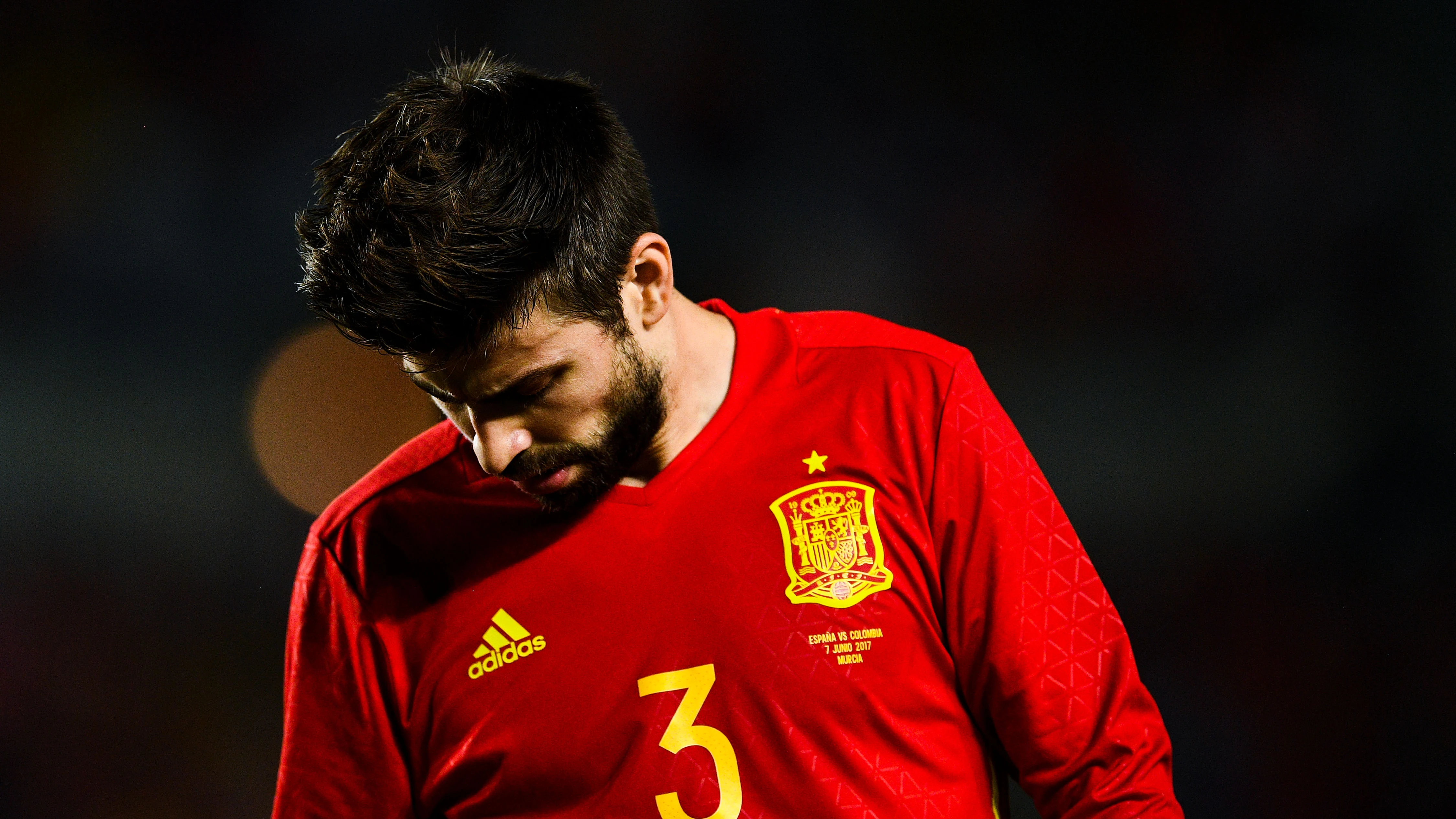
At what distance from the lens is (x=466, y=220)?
0.98 m

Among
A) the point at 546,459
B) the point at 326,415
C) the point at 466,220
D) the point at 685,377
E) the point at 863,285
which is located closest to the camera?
the point at 466,220

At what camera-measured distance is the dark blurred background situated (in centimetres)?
195

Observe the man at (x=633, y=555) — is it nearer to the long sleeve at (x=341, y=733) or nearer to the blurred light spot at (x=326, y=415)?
the long sleeve at (x=341, y=733)

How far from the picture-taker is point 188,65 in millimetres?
2174

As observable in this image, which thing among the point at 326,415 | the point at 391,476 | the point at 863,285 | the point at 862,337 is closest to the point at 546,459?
the point at 391,476

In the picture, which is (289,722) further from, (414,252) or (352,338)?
(414,252)

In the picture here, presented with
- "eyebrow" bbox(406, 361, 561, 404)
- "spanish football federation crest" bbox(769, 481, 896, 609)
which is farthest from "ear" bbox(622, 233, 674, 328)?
"spanish football federation crest" bbox(769, 481, 896, 609)

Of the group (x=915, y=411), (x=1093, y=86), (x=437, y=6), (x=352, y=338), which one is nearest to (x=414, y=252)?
(x=352, y=338)

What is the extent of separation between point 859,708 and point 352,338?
0.66 m

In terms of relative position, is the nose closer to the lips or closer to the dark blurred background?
the lips

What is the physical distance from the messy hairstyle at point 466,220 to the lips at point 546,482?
0.57ft

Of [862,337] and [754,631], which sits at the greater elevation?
[862,337]

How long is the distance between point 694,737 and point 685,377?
415 mm

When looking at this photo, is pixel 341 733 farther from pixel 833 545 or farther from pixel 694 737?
pixel 833 545
